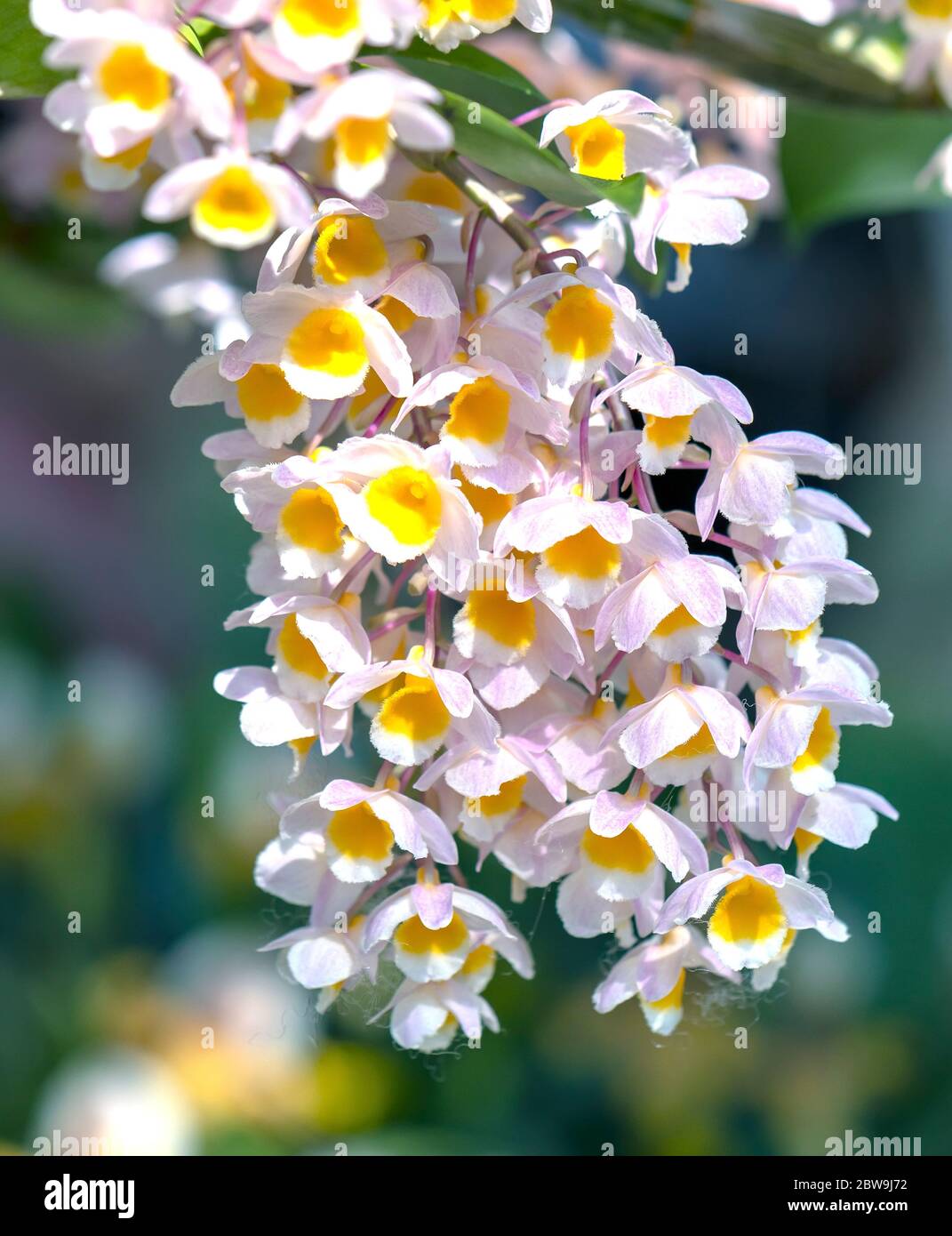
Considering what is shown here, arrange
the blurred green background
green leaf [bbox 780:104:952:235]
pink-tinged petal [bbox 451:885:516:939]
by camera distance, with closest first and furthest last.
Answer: pink-tinged petal [bbox 451:885:516:939], green leaf [bbox 780:104:952:235], the blurred green background

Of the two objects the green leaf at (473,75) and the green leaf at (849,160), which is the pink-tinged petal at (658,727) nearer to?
the green leaf at (473,75)

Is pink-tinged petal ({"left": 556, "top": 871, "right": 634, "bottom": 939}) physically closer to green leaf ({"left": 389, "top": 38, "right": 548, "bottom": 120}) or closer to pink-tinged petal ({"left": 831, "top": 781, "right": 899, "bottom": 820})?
pink-tinged petal ({"left": 831, "top": 781, "right": 899, "bottom": 820})

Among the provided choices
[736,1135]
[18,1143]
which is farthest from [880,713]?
[736,1135]

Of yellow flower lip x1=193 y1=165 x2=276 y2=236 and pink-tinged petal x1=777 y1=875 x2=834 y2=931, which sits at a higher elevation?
yellow flower lip x1=193 y1=165 x2=276 y2=236

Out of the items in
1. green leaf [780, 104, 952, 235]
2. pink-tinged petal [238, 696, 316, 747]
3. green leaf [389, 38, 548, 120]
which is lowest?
pink-tinged petal [238, 696, 316, 747]

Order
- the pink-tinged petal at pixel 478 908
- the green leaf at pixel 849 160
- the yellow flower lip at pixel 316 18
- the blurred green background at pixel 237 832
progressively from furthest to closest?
the blurred green background at pixel 237 832 → the green leaf at pixel 849 160 → the pink-tinged petal at pixel 478 908 → the yellow flower lip at pixel 316 18

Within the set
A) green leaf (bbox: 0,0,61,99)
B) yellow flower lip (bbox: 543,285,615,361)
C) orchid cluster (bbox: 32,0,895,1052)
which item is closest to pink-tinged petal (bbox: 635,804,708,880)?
orchid cluster (bbox: 32,0,895,1052)

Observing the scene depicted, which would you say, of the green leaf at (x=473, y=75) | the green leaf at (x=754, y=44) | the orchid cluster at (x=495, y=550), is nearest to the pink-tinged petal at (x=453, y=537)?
the orchid cluster at (x=495, y=550)
